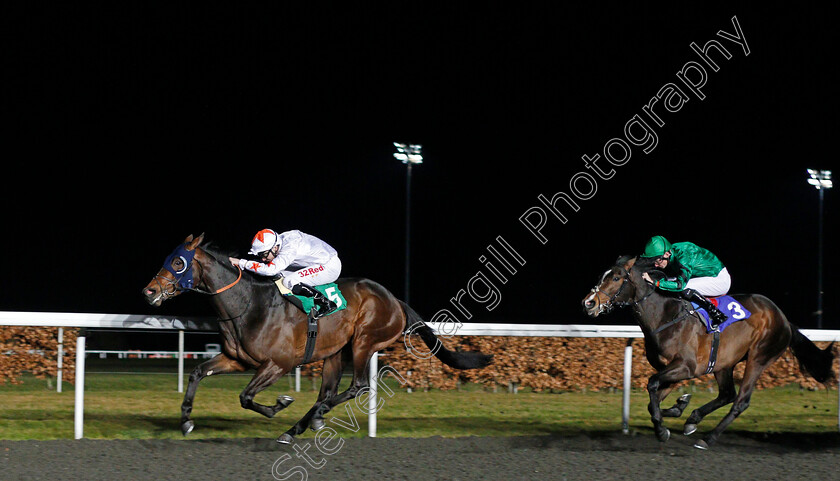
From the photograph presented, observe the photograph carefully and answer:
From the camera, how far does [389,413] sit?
653 centimetres

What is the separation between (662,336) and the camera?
5.57 metres

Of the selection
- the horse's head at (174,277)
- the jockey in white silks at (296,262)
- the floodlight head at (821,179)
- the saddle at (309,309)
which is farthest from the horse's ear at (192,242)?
the floodlight head at (821,179)

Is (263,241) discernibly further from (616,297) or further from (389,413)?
(616,297)

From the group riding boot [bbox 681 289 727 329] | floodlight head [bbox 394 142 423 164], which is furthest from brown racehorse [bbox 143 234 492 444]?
floodlight head [bbox 394 142 423 164]

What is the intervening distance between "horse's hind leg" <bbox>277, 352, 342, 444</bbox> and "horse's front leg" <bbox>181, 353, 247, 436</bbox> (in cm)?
52

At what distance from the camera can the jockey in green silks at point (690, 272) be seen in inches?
223

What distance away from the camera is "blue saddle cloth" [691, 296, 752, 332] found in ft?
18.8

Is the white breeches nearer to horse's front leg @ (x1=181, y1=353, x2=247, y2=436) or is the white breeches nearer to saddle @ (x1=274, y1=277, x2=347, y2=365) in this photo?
saddle @ (x1=274, y1=277, x2=347, y2=365)

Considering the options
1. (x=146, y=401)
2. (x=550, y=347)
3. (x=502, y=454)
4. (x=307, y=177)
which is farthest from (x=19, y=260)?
(x=502, y=454)

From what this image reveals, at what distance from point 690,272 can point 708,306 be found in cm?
27

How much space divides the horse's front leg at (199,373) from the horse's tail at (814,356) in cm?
416

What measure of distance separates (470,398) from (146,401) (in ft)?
9.40

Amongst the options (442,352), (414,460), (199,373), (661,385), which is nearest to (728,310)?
(661,385)

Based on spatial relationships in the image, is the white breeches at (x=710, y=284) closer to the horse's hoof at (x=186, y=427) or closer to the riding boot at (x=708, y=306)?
the riding boot at (x=708, y=306)
